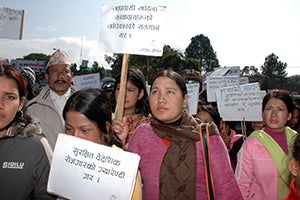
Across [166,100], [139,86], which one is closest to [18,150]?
[166,100]

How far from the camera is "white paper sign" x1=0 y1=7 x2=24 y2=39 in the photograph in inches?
174

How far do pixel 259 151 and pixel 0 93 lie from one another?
2321 millimetres

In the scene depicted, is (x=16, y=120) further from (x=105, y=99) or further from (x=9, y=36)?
(x=9, y=36)

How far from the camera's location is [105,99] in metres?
2.23

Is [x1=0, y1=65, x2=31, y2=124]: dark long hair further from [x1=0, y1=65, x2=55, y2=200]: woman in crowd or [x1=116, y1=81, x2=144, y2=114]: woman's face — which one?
[x1=116, y1=81, x2=144, y2=114]: woman's face

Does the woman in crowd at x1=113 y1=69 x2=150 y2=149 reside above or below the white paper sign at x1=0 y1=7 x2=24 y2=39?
below

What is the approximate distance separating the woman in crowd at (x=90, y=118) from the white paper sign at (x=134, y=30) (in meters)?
0.59

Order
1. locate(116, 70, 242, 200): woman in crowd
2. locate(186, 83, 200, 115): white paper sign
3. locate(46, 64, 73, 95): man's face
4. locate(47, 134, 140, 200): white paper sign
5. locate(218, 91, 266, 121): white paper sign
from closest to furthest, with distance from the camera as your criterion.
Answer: locate(47, 134, 140, 200): white paper sign < locate(116, 70, 242, 200): woman in crowd < locate(46, 64, 73, 95): man's face < locate(218, 91, 266, 121): white paper sign < locate(186, 83, 200, 115): white paper sign

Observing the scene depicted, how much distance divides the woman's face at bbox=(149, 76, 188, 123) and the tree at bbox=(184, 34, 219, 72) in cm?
10413

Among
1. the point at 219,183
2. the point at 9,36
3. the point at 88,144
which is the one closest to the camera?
the point at 88,144

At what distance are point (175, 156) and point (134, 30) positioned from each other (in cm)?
120

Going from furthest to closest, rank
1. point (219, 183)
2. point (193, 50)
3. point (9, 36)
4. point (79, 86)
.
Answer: point (193, 50) < point (79, 86) < point (9, 36) < point (219, 183)

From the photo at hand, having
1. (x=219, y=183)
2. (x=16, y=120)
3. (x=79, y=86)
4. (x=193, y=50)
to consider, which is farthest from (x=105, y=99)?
(x=193, y=50)

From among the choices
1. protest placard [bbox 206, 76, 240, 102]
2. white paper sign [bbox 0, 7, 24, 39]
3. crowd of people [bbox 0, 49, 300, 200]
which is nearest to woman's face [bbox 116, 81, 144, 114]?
crowd of people [bbox 0, 49, 300, 200]
